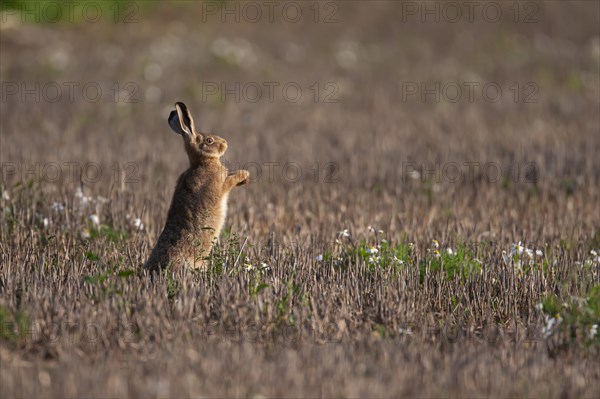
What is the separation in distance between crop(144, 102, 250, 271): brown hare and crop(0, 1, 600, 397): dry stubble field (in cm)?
17

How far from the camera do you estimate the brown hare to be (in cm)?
620

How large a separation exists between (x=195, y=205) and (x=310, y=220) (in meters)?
2.57

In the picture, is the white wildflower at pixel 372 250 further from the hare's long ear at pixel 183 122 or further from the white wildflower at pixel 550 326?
the hare's long ear at pixel 183 122

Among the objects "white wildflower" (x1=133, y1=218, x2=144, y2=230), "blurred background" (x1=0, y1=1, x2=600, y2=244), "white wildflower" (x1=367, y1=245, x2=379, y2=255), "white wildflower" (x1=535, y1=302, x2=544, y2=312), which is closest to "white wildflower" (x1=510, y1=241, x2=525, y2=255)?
"white wildflower" (x1=535, y1=302, x2=544, y2=312)

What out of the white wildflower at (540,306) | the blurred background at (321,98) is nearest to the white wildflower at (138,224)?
the blurred background at (321,98)

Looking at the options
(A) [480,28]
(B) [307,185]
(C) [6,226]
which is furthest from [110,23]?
(C) [6,226]

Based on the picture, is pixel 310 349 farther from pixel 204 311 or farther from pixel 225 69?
pixel 225 69

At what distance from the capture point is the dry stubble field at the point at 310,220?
15.8 ft

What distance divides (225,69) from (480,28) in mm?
8180

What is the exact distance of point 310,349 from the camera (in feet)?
16.3

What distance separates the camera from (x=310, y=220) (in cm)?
877

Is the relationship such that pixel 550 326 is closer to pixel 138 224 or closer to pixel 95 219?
pixel 138 224

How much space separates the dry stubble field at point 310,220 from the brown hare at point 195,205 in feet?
0.56

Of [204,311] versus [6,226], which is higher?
[6,226]
